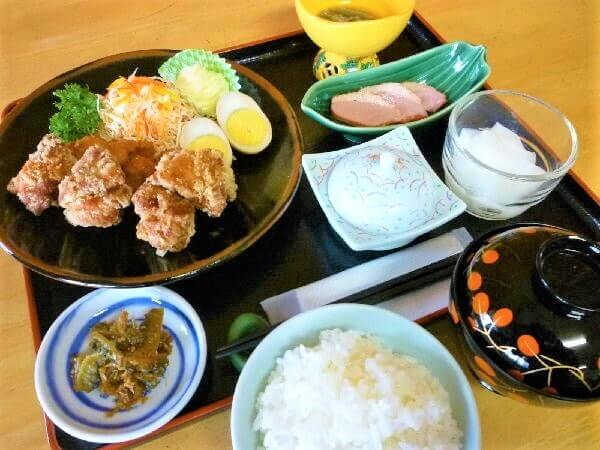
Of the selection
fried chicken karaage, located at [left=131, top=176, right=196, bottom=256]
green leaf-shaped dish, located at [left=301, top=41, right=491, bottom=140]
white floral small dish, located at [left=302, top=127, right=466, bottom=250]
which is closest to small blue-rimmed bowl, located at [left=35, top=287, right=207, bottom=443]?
fried chicken karaage, located at [left=131, top=176, right=196, bottom=256]

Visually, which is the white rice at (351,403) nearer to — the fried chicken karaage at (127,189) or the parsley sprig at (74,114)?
the fried chicken karaage at (127,189)

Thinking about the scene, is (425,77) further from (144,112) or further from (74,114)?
(74,114)

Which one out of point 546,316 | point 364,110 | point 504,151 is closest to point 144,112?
point 364,110

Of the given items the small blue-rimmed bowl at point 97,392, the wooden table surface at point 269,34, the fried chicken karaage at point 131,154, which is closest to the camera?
the small blue-rimmed bowl at point 97,392

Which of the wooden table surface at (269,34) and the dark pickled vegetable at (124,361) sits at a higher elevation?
the wooden table surface at (269,34)

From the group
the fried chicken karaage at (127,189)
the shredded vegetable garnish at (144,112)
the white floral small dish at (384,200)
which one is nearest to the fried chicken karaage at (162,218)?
the fried chicken karaage at (127,189)

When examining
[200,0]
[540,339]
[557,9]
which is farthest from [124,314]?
[557,9]

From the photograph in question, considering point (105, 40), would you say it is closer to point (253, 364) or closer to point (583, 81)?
point (253, 364)
